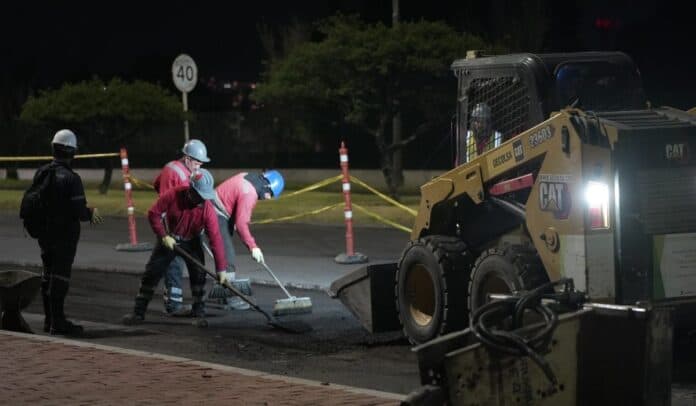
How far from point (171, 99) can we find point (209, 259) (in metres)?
20.1

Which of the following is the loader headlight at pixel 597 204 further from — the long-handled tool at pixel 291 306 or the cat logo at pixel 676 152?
the long-handled tool at pixel 291 306

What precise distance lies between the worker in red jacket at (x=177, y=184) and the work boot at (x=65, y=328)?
1426 millimetres

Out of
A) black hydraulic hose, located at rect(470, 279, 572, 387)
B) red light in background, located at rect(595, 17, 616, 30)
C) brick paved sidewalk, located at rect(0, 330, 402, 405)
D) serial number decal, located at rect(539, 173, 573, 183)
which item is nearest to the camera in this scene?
black hydraulic hose, located at rect(470, 279, 572, 387)

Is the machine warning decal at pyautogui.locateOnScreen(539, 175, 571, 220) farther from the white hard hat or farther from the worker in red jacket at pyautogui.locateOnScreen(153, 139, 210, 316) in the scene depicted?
the white hard hat

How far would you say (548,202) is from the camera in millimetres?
9023

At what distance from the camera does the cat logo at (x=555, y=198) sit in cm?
880

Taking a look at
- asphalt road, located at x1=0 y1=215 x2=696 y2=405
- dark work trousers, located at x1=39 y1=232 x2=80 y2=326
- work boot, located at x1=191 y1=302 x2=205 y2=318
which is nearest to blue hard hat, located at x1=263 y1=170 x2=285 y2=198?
asphalt road, located at x1=0 y1=215 x2=696 y2=405

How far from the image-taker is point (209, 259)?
16.5m

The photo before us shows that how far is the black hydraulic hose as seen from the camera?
6523mm

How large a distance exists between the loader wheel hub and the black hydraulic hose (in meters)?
3.56

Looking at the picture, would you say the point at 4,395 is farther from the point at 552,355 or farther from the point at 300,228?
the point at 300,228

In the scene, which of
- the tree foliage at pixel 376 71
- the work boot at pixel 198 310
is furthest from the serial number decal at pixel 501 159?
the tree foliage at pixel 376 71

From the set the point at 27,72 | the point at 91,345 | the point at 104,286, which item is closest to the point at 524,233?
the point at 91,345

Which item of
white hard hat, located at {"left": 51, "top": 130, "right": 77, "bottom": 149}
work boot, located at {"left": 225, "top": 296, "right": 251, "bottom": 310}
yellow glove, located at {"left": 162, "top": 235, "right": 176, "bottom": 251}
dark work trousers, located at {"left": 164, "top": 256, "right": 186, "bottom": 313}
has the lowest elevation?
work boot, located at {"left": 225, "top": 296, "right": 251, "bottom": 310}
